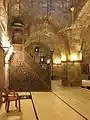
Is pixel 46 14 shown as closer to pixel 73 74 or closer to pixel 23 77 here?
pixel 23 77

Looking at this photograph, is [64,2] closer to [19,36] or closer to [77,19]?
[77,19]

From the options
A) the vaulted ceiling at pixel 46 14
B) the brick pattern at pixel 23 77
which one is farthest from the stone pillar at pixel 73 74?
the brick pattern at pixel 23 77

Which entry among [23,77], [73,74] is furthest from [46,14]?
[73,74]

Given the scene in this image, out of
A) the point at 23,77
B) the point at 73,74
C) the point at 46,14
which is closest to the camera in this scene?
the point at 23,77

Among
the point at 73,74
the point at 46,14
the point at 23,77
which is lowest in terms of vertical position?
the point at 23,77

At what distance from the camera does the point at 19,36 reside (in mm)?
11977

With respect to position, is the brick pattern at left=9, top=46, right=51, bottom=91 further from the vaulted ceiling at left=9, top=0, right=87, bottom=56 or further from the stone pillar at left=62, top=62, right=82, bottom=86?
the stone pillar at left=62, top=62, right=82, bottom=86

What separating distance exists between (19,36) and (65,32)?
3454 millimetres

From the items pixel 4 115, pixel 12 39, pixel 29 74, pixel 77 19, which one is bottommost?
pixel 4 115

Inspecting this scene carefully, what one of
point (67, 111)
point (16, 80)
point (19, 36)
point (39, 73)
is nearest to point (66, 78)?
point (39, 73)

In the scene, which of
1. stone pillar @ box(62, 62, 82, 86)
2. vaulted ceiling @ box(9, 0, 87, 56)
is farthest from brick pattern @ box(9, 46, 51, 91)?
stone pillar @ box(62, 62, 82, 86)

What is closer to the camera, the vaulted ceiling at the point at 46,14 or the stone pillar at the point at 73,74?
the vaulted ceiling at the point at 46,14

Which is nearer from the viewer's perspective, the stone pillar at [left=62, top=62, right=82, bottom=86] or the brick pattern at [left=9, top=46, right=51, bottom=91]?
the brick pattern at [left=9, top=46, right=51, bottom=91]

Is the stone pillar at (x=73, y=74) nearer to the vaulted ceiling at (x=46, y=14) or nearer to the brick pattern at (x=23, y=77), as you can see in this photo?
the vaulted ceiling at (x=46, y=14)
